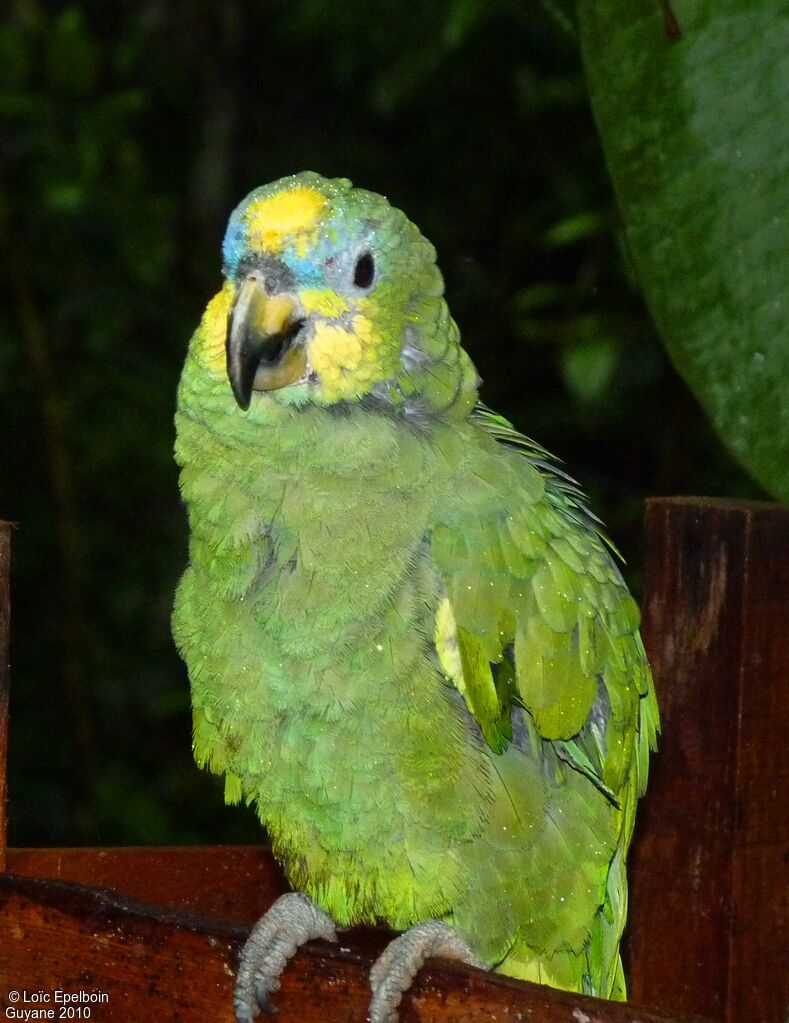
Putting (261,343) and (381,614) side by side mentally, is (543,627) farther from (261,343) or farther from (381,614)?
(261,343)

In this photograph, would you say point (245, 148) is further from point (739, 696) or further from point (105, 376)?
point (739, 696)

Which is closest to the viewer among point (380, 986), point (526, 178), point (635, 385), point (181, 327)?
point (380, 986)

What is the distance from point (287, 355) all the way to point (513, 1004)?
583 mm

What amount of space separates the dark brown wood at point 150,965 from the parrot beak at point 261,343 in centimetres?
45

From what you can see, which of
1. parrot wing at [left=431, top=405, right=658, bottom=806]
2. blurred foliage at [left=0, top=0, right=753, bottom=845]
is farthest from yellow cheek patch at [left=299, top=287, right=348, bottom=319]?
blurred foliage at [left=0, top=0, right=753, bottom=845]

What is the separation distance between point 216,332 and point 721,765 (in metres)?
0.66

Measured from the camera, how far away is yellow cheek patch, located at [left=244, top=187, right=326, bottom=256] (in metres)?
1.22

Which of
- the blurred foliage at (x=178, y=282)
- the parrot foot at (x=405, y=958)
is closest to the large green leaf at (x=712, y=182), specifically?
the parrot foot at (x=405, y=958)

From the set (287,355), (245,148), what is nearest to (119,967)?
(287,355)

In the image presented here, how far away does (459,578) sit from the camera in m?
1.26

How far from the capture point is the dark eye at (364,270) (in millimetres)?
1258

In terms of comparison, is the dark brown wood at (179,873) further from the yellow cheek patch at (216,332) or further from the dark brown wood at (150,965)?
the yellow cheek patch at (216,332)

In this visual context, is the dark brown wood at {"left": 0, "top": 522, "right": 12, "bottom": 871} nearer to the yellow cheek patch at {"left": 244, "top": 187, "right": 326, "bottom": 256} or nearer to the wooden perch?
the wooden perch

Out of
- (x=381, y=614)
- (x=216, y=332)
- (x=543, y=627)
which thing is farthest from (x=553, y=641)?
(x=216, y=332)
